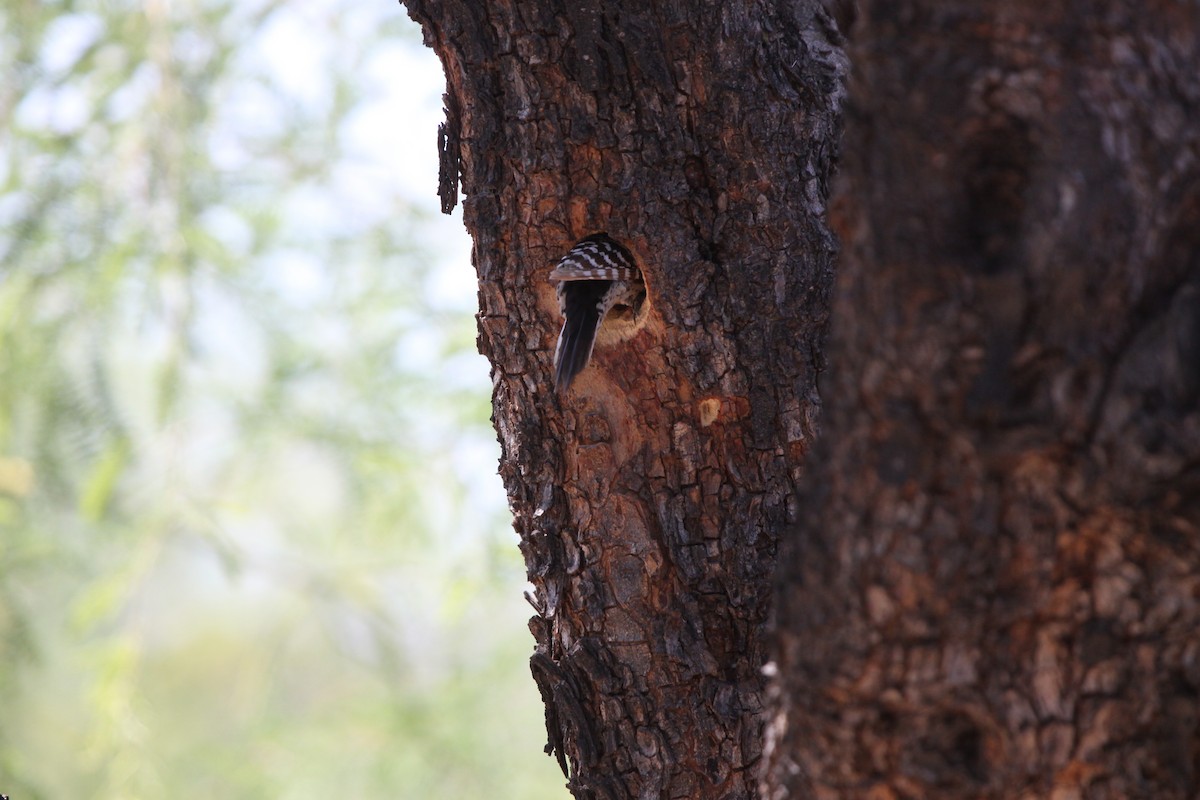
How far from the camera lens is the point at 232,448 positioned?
17.6ft

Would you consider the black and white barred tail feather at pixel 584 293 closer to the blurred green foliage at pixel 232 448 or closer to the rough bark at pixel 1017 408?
the rough bark at pixel 1017 408

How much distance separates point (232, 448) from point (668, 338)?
147 inches

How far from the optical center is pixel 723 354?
2.15m

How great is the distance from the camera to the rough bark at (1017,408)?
1.22 meters

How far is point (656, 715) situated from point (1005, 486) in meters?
1.08

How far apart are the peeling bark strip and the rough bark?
31.9 inches

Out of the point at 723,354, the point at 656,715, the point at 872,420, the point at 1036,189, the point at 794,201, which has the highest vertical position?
the point at 794,201

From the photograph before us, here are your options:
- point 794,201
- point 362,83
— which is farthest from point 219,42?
point 794,201

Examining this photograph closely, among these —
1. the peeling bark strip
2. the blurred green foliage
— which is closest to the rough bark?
the peeling bark strip

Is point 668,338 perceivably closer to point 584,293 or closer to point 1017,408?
point 584,293

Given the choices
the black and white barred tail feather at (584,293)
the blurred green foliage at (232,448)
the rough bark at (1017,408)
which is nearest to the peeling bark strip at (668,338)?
the black and white barred tail feather at (584,293)

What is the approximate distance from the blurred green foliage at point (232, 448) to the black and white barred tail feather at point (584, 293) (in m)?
2.52

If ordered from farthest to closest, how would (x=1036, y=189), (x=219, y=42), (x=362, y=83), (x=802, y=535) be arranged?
(x=362, y=83), (x=219, y=42), (x=802, y=535), (x=1036, y=189)

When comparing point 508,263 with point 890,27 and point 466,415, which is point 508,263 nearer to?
point 890,27
